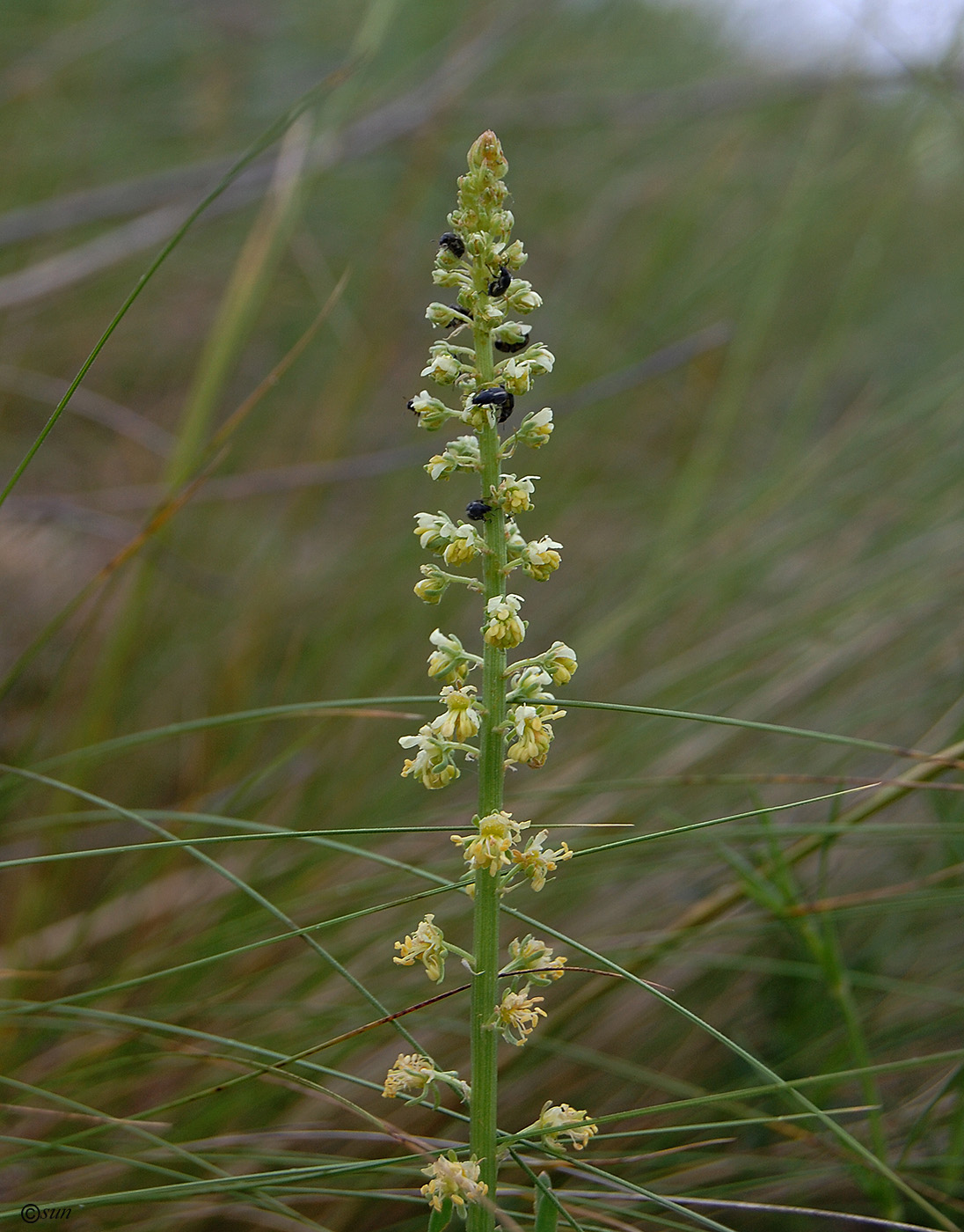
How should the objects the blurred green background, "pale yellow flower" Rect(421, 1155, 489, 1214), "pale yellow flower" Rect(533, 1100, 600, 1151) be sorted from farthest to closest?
the blurred green background < "pale yellow flower" Rect(533, 1100, 600, 1151) < "pale yellow flower" Rect(421, 1155, 489, 1214)

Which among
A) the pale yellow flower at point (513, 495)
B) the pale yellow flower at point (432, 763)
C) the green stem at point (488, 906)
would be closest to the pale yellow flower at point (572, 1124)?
the green stem at point (488, 906)

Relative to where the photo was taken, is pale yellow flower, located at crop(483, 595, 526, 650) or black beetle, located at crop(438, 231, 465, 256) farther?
black beetle, located at crop(438, 231, 465, 256)

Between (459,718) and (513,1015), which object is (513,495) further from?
(513,1015)

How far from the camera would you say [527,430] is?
1.60m

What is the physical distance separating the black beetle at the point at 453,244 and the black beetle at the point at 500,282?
0.08 m

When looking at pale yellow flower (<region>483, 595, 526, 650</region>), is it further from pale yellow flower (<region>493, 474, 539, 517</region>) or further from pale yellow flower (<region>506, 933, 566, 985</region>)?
pale yellow flower (<region>506, 933, 566, 985</region>)

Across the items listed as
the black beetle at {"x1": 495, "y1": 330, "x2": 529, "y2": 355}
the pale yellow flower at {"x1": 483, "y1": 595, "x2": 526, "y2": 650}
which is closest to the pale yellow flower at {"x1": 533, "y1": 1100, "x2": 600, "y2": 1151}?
the pale yellow flower at {"x1": 483, "y1": 595, "x2": 526, "y2": 650}

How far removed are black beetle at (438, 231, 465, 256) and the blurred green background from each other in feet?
2.97

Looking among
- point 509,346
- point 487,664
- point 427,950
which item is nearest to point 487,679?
point 487,664

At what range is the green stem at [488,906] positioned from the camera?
4.78ft

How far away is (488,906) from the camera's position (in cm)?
146

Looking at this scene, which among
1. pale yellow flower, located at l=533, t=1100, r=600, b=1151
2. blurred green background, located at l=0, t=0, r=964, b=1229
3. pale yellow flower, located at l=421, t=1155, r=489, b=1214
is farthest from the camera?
blurred green background, located at l=0, t=0, r=964, b=1229

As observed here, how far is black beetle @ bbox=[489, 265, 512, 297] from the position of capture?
1.55m

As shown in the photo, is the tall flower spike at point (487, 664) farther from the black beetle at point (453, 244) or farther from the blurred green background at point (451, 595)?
the blurred green background at point (451, 595)
